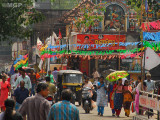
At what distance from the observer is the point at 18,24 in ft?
52.1

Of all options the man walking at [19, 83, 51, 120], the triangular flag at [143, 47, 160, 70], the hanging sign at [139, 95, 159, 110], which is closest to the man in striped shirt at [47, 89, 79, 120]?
the man walking at [19, 83, 51, 120]

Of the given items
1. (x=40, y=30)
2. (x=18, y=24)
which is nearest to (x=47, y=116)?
(x=18, y=24)

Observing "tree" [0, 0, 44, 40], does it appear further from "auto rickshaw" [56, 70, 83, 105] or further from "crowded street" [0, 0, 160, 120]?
"auto rickshaw" [56, 70, 83, 105]

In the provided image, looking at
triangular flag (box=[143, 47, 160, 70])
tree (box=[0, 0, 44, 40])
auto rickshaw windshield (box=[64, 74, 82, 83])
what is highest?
tree (box=[0, 0, 44, 40])

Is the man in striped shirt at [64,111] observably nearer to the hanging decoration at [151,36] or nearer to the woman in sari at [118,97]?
the hanging decoration at [151,36]

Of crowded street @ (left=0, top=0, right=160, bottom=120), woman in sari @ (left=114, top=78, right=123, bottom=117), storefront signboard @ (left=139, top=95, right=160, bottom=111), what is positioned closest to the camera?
crowded street @ (left=0, top=0, right=160, bottom=120)

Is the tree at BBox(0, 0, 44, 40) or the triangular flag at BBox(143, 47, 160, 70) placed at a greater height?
the tree at BBox(0, 0, 44, 40)

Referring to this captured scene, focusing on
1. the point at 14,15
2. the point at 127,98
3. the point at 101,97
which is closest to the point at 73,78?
the point at 101,97

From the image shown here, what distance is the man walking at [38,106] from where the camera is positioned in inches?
331

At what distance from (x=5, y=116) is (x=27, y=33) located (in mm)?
9569

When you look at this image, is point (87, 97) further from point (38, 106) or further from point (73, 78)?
point (38, 106)

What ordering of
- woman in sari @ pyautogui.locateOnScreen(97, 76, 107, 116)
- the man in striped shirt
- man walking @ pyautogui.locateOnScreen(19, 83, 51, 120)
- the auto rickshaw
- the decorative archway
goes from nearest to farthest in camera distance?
the man in striped shirt → man walking @ pyautogui.locateOnScreen(19, 83, 51, 120) → woman in sari @ pyautogui.locateOnScreen(97, 76, 107, 116) → the auto rickshaw → the decorative archway

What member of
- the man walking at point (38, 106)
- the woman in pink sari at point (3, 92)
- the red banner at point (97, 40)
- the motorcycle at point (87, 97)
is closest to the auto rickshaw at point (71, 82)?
the motorcycle at point (87, 97)

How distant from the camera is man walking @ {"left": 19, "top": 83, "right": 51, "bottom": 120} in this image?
8.41 meters
